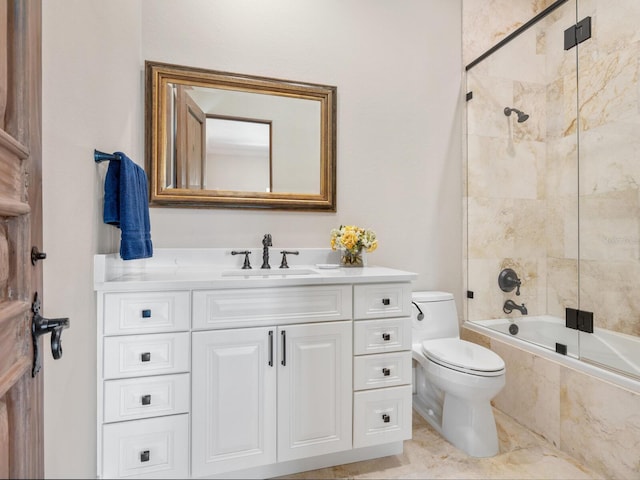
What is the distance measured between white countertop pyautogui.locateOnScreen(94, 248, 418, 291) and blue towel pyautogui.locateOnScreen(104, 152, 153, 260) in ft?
0.30

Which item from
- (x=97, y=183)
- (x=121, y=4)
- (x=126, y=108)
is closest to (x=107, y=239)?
(x=97, y=183)

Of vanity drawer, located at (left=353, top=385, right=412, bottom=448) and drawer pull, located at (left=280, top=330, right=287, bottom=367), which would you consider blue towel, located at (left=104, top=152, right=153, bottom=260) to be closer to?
drawer pull, located at (left=280, top=330, right=287, bottom=367)

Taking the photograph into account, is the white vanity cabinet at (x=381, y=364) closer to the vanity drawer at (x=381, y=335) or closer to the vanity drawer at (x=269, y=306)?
the vanity drawer at (x=381, y=335)

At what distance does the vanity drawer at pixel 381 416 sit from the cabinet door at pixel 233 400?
38 cm

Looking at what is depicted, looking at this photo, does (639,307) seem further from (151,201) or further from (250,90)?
(151,201)

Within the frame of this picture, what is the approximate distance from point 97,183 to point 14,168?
84 cm

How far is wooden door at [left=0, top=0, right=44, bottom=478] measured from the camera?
0.46m

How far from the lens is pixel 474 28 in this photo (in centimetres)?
231

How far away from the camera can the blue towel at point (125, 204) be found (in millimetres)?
1308

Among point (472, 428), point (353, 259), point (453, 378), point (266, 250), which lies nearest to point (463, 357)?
point (453, 378)

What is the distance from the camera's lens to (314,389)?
4.71 ft

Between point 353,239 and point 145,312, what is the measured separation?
1.08 m

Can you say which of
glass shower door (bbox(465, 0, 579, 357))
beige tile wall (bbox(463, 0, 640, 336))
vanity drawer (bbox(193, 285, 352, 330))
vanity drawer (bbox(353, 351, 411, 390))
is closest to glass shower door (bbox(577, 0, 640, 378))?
beige tile wall (bbox(463, 0, 640, 336))

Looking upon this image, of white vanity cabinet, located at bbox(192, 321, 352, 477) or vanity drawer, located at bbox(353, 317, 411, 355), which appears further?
vanity drawer, located at bbox(353, 317, 411, 355)
